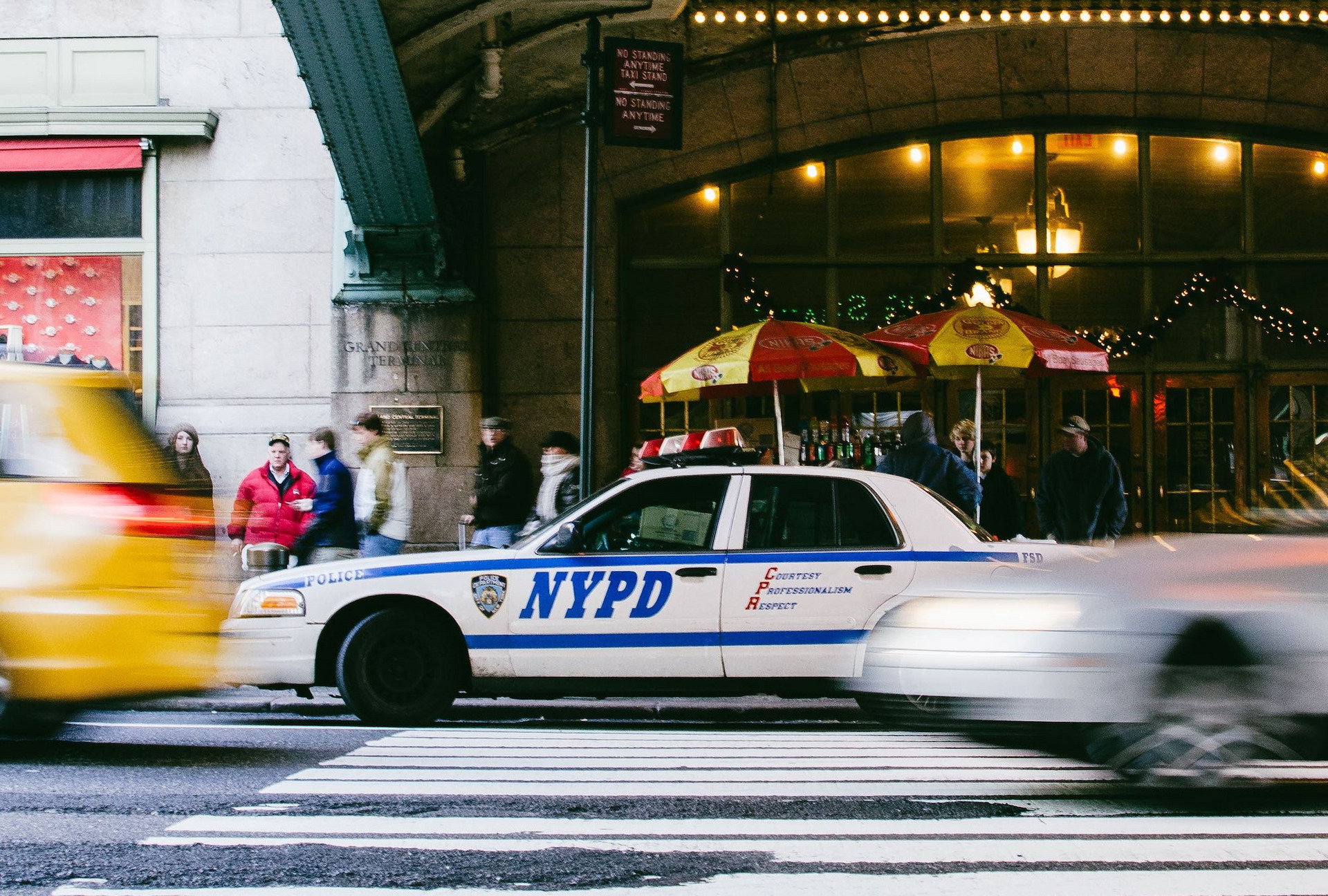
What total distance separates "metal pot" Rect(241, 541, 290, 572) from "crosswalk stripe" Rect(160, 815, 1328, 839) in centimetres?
664

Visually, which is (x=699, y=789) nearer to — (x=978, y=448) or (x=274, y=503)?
(x=274, y=503)

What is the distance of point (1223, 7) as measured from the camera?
13984 mm

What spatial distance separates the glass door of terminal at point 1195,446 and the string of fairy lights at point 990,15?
4.06 m

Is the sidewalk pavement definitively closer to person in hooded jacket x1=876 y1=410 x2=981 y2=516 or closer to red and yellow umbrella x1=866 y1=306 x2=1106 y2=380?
person in hooded jacket x1=876 y1=410 x2=981 y2=516

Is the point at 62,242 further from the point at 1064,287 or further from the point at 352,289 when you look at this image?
the point at 1064,287

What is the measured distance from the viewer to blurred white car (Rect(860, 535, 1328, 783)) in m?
5.19

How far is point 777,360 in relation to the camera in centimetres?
1153

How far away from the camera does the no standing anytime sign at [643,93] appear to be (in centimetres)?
1240

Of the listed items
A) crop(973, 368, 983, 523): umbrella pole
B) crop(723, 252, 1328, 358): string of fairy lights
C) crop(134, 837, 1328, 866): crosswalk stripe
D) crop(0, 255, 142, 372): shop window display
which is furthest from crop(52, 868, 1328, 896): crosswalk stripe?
crop(0, 255, 142, 372): shop window display

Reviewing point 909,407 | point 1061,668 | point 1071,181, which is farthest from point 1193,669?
point 1071,181

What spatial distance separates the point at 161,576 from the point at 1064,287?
11.8 m

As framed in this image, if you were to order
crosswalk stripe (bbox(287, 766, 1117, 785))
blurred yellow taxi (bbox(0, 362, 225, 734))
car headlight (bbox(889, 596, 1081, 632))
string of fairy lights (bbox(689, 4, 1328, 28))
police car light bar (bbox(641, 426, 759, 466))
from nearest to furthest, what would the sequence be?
1. car headlight (bbox(889, 596, 1081, 632))
2. crosswalk stripe (bbox(287, 766, 1117, 785))
3. blurred yellow taxi (bbox(0, 362, 225, 734))
4. police car light bar (bbox(641, 426, 759, 466))
5. string of fairy lights (bbox(689, 4, 1328, 28))

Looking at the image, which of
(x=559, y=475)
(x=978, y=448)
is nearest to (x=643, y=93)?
(x=559, y=475)

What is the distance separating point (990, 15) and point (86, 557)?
1099cm
